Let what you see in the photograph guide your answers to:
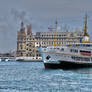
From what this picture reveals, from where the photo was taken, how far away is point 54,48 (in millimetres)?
95750

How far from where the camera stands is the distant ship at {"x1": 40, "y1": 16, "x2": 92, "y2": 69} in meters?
90.3

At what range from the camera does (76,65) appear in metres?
89.9

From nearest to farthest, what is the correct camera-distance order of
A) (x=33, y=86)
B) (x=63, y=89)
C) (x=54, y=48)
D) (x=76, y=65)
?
1. (x=63, y=89)
2. (x=33, y=86)
3. (x=76, y=65)
4. (x=54, y=48)

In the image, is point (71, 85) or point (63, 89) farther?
point (71, 85)

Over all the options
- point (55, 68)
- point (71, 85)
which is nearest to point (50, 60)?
point (55, 68)

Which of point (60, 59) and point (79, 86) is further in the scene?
point (60, 59)

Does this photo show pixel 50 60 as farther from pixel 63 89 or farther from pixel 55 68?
pixel 63 89

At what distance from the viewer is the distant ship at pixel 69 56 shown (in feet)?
296

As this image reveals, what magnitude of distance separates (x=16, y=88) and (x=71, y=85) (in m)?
7.30

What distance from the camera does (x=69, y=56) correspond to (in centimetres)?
9106

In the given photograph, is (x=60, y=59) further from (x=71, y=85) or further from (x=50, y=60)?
(x=71, y=85)

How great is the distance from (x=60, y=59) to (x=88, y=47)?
7.29m

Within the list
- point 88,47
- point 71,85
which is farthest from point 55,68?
point 71,85

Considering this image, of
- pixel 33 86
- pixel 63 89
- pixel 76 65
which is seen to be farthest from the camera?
pixel 76 65
